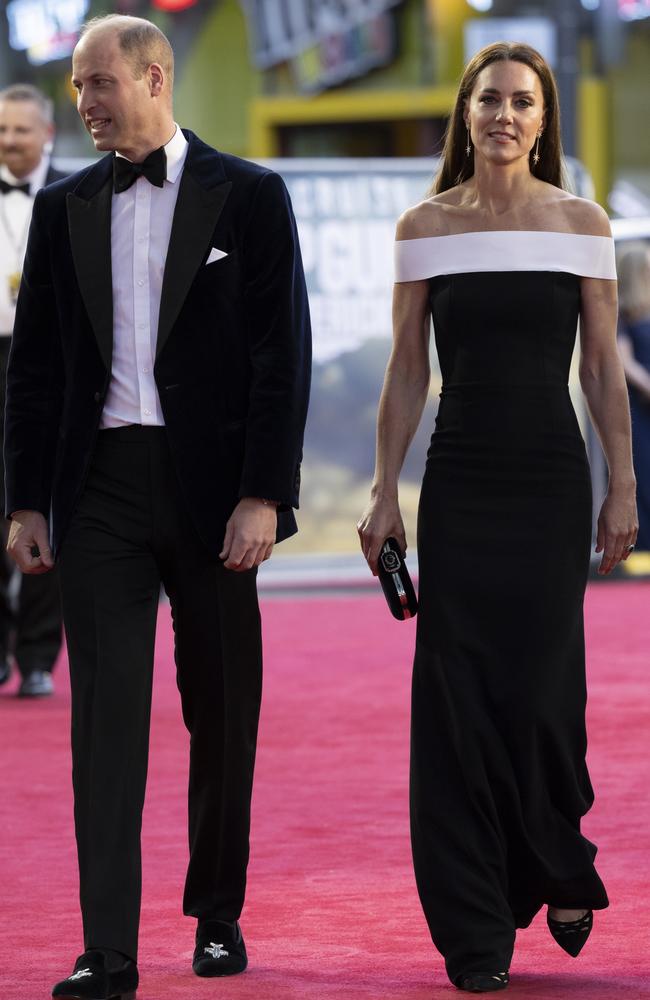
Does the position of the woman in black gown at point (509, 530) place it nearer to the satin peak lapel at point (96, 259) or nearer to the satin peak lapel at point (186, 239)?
the satin peak lapel at point (186, 239)

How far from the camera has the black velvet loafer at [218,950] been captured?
374 centimetres

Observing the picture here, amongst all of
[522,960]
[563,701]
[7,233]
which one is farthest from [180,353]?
[7,233]

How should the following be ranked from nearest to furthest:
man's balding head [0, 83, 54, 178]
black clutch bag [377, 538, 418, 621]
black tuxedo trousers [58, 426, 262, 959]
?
black tuxedo trousers [58, 426, 262, 959] → black clutch bag [377, 538, 418, 621] → man's balding head [0, 83, 54, 178]

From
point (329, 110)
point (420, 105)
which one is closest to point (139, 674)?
point (420, 105)

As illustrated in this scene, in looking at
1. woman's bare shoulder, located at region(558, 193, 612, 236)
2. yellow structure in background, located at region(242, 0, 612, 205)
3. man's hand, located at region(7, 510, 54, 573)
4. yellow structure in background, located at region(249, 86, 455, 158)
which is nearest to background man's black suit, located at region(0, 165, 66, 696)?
man's hand, located at region(7, 510, 54, 573)

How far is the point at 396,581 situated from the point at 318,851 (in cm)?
123

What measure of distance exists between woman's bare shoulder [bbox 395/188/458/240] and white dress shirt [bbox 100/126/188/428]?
1.41 ft

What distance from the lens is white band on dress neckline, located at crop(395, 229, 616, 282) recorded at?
12.2ft

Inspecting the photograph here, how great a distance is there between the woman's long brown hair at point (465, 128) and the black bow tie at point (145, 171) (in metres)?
0.56

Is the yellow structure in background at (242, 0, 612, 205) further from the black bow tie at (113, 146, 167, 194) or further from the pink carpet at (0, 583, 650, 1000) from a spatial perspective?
the black bow tie at (113, 146, 167, 194)

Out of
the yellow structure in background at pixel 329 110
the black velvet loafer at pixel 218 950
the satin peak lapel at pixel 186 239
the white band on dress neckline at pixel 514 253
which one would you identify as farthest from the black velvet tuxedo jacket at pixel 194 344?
the yellow structure in background at pixel 329 110

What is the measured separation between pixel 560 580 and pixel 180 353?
2.57 ft

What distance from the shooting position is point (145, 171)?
3.65m

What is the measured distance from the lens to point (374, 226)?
10336 mm
